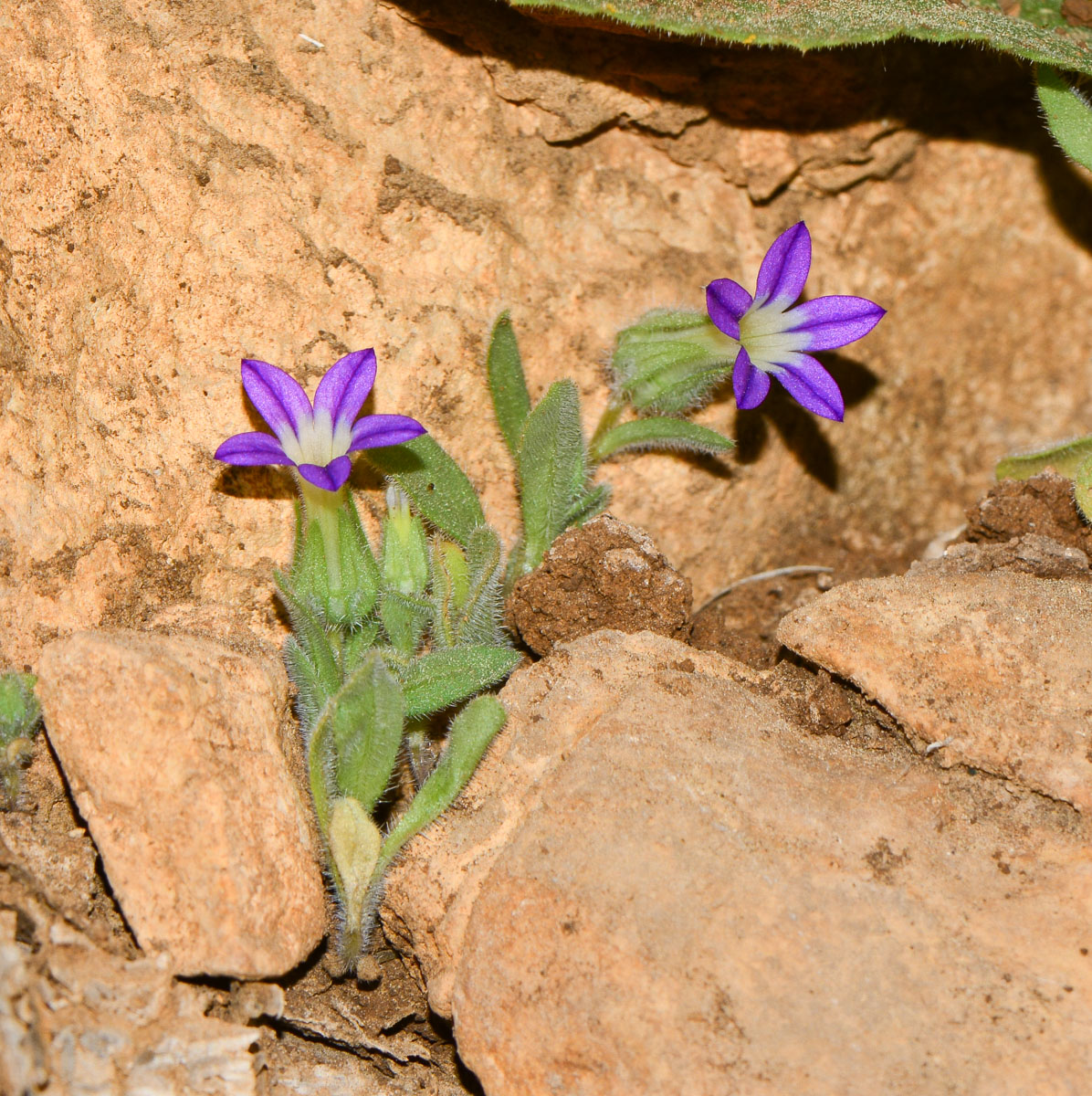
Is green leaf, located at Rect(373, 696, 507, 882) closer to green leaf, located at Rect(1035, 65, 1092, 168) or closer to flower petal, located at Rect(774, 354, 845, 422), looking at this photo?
flower petal, located at Rect(774, 354, 845, 422)

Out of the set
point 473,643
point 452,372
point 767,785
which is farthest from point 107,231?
point 767,785

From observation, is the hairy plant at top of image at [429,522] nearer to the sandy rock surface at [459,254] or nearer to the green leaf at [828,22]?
the sandy rock surface at [459,254]

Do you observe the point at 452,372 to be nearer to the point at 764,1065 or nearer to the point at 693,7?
the point at 693,7

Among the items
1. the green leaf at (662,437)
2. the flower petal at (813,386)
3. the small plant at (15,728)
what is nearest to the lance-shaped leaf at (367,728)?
the small plant at (15,728)

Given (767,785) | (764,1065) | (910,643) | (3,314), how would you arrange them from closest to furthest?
(764,1065)
(767,785)
(910,643)
(3,314)

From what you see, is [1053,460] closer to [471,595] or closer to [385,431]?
[471,595]

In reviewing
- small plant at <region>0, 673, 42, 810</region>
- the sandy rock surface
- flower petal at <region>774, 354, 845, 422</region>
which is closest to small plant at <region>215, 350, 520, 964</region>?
the sandy rock surface
